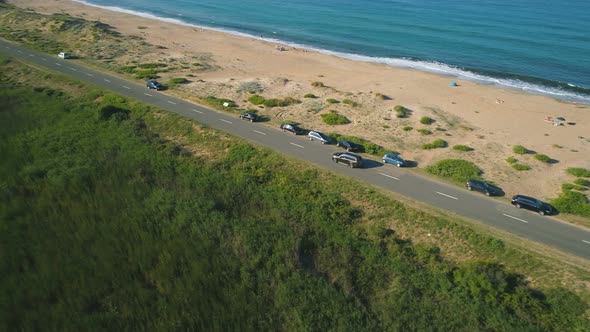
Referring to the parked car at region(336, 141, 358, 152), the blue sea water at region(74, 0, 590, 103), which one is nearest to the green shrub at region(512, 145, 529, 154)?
the parked car at region(336, 141, 358, 152)

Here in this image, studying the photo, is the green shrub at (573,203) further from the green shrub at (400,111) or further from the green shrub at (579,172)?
the green shrub at (400,111)

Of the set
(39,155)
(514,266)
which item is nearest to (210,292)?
A: (514,266)

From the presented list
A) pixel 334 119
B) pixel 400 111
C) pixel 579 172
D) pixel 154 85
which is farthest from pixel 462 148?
pixel 154 85

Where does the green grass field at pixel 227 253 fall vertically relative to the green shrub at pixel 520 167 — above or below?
below

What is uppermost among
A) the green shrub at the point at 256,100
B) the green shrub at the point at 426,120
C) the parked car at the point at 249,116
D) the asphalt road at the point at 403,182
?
the green shrub at the point at 426,120

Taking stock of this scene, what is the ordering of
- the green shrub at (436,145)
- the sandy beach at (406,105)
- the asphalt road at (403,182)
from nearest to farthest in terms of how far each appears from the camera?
the asphalt road at (403,182)
the sandy beach at (406,105)
the green shrub at (436,145)

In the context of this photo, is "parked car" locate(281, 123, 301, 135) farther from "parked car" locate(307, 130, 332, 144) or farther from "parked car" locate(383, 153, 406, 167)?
"parked car" locate(383, 153, 406, 167)

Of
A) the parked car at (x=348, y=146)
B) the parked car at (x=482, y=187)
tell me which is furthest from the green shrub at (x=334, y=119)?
the parked car at (x=482, y=187)

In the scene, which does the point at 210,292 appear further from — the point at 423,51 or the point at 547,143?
the point at 423,51
